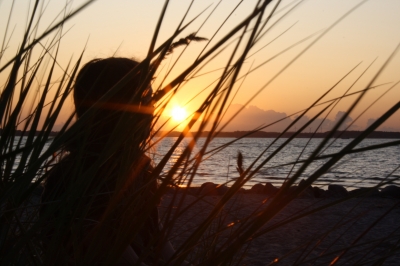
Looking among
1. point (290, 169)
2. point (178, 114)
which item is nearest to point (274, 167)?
point (178, 114)

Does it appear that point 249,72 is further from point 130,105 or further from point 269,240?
point 269,240

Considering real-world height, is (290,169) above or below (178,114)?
below

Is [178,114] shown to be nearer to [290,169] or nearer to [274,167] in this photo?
[274,167]

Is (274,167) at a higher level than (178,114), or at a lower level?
lower

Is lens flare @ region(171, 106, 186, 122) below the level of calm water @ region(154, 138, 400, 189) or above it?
above

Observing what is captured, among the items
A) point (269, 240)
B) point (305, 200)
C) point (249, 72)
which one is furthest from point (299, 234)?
point (249, 72)

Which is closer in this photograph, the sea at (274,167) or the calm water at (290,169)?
the sea at (274,167)

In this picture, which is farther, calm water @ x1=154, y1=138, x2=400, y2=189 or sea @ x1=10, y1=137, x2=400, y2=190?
calm water @ x1=154, y1=138, x2=400, y2=189

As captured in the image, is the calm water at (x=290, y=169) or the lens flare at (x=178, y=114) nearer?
the lens flare at (x=178, y=114)

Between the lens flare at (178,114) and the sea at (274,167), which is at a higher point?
the lens flare at (178,114)

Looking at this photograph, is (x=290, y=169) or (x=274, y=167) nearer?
(x=274, y=167)

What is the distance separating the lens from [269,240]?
5.00 meters

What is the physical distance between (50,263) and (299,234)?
493 centimetres

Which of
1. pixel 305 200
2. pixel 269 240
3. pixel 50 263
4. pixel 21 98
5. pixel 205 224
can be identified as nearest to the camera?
pixel 205 224
